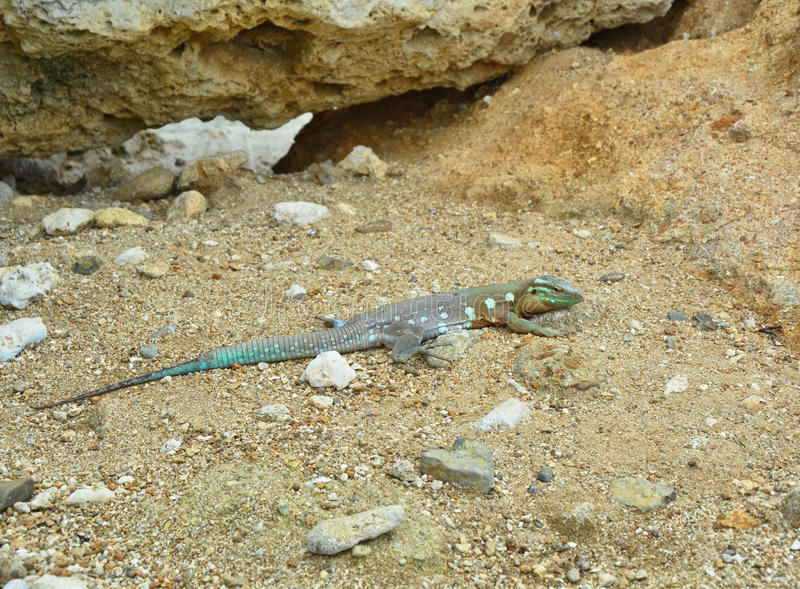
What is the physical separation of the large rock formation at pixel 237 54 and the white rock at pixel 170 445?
11.4 feet

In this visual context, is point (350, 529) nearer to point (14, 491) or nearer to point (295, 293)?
point (14, 491)

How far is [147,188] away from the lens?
290 inches

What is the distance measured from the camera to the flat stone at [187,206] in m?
6.89

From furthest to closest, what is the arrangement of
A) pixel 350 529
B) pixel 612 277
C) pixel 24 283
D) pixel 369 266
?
pixel 369 266, pixel 612 277, pixel 24 283, pixel 350 529

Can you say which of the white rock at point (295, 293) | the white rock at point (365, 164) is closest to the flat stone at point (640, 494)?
the white rock at point (295, 293)

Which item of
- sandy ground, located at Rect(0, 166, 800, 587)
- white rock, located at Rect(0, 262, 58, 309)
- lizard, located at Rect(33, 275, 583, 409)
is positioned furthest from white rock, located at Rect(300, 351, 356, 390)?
white rock, located at Rect(0, 262, 58, 309)

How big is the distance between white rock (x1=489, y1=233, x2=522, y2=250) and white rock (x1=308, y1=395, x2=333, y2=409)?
8.10 feet

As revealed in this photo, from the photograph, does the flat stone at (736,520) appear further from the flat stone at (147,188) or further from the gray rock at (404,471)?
the flat stone at (147,188)

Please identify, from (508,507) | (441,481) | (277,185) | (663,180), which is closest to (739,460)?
(508,507)

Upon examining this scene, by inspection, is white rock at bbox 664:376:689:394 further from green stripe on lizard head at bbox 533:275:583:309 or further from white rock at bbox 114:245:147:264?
white rock at bbox 114:245:147:264

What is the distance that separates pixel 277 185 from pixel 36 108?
2306 millimetres

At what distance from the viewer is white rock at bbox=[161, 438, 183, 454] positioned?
382cm

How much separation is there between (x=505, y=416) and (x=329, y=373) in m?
1.13

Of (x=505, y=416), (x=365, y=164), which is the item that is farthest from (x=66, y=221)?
(x=505, y=416)
